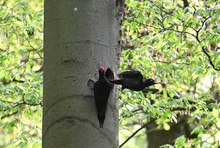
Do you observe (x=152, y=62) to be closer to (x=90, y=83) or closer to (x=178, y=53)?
(x=178, y=53)

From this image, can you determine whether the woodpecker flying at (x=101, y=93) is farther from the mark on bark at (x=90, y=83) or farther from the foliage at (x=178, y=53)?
the foliage at (x=178, y=53)

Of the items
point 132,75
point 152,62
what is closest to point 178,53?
point 152,62

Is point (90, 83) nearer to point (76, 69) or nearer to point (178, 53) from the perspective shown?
point (76, 69)

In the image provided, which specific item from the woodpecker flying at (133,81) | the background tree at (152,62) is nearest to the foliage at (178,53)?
the background tree at (152,62)

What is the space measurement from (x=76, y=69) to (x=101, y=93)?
0.30ft

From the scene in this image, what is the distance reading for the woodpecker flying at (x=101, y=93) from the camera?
3.63 ft

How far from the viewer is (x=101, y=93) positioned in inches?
44.2

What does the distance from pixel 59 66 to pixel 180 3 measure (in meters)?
4.72

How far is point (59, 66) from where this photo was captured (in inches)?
45.2

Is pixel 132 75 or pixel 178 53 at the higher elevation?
pixel 178 53

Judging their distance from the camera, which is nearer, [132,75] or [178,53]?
[132,75]

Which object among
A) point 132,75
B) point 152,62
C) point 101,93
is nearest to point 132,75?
point 132,75

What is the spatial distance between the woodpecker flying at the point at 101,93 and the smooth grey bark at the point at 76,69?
0.01m

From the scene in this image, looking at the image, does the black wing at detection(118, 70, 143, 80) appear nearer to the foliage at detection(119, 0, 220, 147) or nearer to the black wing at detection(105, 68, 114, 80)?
the black wing at detection(105, 68, 114, 80)
